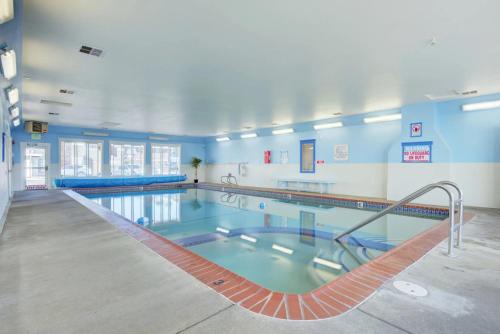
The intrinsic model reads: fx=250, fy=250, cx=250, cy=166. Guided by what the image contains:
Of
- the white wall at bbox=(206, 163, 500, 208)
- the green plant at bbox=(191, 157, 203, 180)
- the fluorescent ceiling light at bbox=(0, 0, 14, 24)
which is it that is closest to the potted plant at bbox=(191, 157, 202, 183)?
the green plant at bbox=(191, 157, 203, 180)

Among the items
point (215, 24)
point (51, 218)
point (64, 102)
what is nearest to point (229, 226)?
point (51, 218)

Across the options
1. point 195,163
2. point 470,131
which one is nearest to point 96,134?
point 195,163

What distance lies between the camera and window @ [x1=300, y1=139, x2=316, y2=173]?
31.1 feet

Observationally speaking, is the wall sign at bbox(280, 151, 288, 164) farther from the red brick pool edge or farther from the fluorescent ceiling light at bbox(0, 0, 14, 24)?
the fluorescent ceiling light at bbox(0, 0, 14, 24)

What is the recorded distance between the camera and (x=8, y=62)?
10.6 feet

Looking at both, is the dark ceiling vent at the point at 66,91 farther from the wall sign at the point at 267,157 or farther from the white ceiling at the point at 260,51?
the wall sign at the point at 267,157

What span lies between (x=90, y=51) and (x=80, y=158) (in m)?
9.34

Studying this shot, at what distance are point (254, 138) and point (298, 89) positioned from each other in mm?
6601

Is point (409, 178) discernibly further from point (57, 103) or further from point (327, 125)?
point (57, 103)

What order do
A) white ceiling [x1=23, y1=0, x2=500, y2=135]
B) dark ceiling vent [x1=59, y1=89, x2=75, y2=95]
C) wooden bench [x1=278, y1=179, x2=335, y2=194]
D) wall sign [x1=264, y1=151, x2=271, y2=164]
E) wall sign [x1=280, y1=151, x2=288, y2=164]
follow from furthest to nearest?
wall sign [x1=264, y1=151, x2=271, y2=164] < wall sign [x1=280, y1=151, x2=288, y2=164] < wooden bench [x1=278, y1=179, x2=335, y2=194] < dark ceiling vent [x1=59, y1=89, x2=75, y2=95] < white ceiling [x1=23, y1=0, x2=500, y2=135]

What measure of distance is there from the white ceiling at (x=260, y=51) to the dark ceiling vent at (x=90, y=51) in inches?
4.5

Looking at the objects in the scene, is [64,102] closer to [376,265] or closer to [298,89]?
[298,89]

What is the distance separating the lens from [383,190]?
751cm

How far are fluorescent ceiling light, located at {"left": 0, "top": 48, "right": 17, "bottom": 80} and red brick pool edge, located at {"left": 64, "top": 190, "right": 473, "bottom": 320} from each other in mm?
2854
